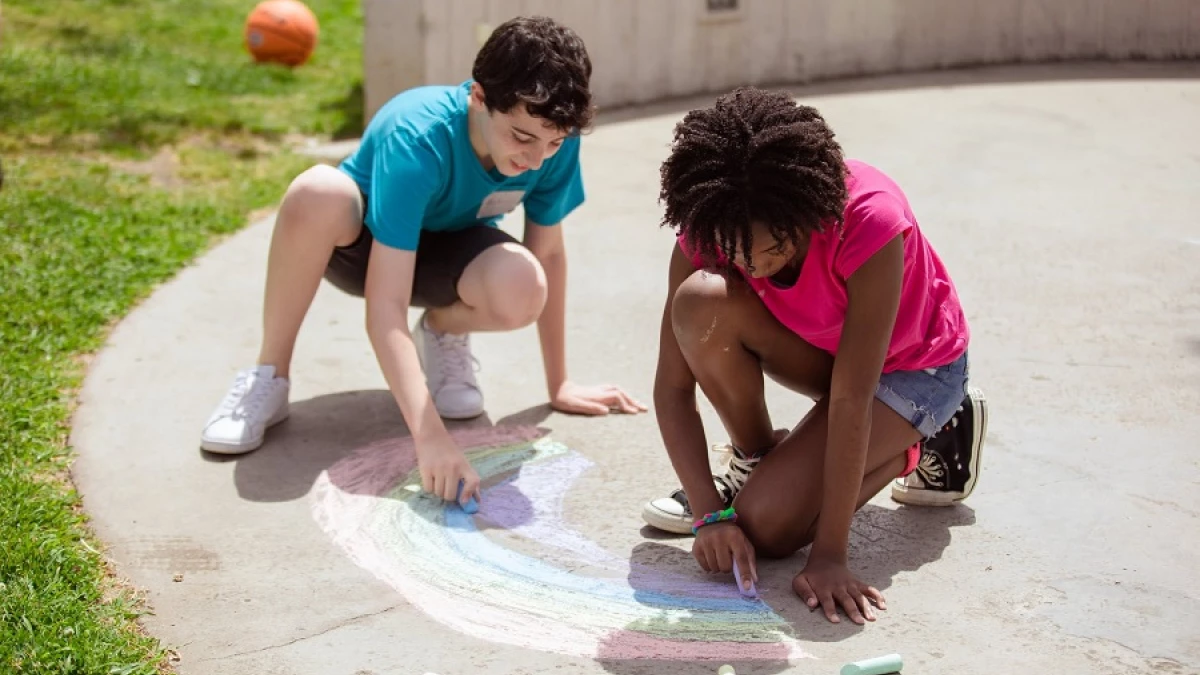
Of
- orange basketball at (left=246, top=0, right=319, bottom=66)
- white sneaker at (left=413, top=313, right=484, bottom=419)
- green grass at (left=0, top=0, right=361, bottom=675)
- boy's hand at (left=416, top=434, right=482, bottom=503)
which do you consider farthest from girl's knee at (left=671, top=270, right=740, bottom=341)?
orange basketball at (left=246, top=0, right=319, bottom=66)

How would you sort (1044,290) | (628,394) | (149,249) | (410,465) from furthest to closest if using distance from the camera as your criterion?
1. (149,249)
2. (1044,290)
3. (628,394)
4. (410,465)

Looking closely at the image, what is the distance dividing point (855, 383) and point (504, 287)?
112 centimetres

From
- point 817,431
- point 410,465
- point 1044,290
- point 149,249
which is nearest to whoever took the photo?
point 817,431

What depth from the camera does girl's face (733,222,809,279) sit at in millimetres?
2422

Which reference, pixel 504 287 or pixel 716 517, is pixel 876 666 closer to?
pixel 716 517

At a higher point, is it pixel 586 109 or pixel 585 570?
pixel 586 109

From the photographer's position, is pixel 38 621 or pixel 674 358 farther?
pixel 674 358

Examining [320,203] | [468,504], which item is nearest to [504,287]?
[320,203]

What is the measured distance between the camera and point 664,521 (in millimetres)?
2918

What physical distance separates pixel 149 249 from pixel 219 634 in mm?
2503

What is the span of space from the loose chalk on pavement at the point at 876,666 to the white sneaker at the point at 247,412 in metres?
1.69

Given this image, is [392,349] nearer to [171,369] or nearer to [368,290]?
[368,290]

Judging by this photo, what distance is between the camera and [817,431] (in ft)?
9.09

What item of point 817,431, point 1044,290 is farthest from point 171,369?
point 1044,290
